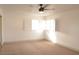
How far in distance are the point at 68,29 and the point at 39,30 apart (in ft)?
1.24

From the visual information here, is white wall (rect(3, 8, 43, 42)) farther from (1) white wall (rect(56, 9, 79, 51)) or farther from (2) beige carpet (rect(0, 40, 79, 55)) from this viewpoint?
(1) white wall (rect(56, 9, 79, 51))

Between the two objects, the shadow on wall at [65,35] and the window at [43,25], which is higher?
the window at [43,25]

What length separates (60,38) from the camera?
1.50 meters

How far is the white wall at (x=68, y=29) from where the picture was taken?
140 cm

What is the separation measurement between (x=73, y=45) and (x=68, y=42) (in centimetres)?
8

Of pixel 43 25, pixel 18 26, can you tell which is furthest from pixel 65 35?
pixel 18 26

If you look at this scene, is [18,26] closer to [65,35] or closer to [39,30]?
[39,30]

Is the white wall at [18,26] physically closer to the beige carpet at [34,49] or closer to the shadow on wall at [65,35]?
the beige carpet at [34,49]

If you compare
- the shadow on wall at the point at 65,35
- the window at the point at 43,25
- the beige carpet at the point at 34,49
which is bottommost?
the beige carpet at the point at 34,49

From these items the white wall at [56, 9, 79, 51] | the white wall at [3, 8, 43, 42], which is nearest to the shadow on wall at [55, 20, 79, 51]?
the white wall at [56, 9, 79, 51]

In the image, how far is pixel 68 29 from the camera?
1.47m

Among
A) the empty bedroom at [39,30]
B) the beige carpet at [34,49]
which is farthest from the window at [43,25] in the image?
the beige carpet at [34,49]
